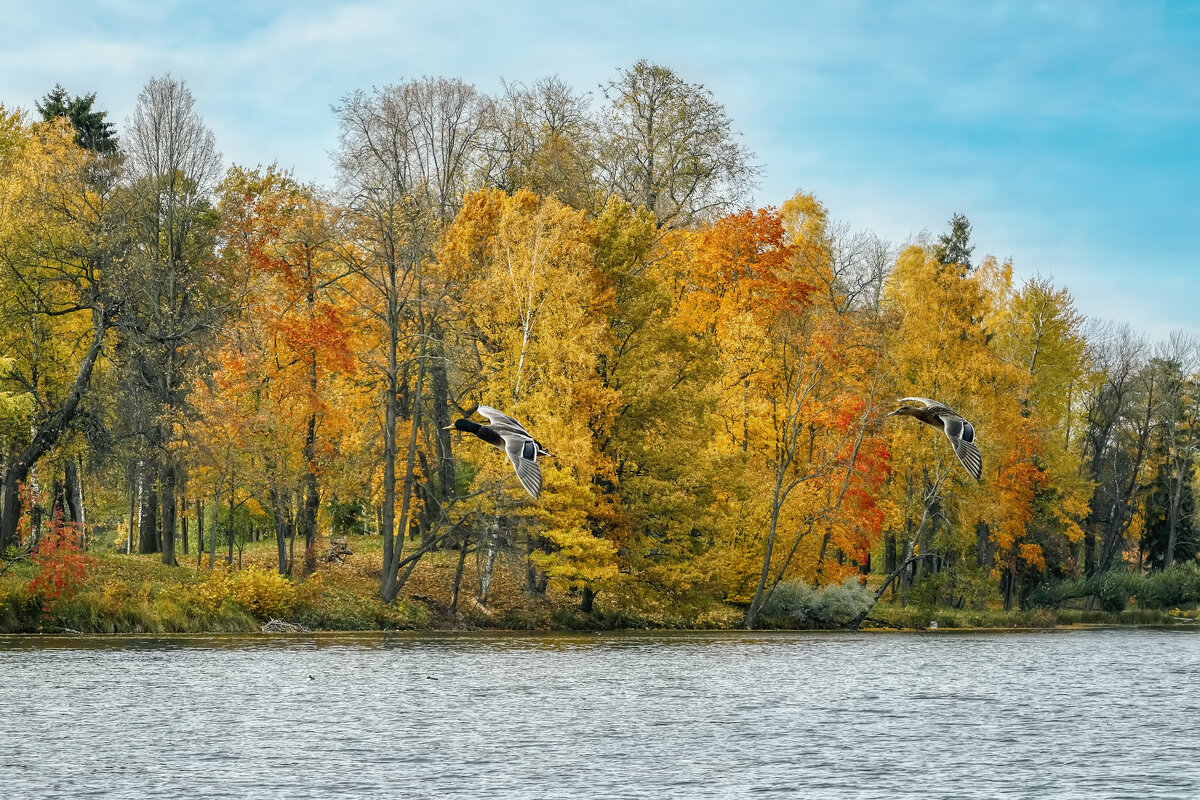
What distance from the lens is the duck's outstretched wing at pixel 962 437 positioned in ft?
96.7

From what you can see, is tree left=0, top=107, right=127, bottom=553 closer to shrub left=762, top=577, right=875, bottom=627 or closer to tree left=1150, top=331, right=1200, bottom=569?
shrub left=762, top=577, right=875, bottom=627

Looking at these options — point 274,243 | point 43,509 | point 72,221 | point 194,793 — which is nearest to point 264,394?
point 274,243

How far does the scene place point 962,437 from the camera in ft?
97.5

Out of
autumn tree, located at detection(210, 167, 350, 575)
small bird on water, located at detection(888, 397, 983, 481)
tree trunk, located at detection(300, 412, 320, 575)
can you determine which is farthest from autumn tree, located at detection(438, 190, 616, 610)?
small bird on water, located at detection(888, 397, 983, 481)

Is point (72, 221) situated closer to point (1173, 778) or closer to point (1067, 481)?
point (1173, 778)

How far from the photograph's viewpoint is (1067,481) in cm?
6259

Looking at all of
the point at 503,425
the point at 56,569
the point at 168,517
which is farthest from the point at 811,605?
the point at 56,569

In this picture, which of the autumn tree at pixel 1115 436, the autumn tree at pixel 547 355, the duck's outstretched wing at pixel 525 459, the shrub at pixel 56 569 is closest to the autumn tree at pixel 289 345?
the autumn tree at pixel 547 355

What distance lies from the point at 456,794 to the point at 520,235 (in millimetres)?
33085

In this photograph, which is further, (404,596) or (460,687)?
(404,596)

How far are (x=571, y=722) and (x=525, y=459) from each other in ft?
23.5

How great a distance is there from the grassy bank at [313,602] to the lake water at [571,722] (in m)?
1.72

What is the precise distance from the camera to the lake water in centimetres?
1534

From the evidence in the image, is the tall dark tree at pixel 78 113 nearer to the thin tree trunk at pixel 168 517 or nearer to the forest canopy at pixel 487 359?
the forest canopy at pixel 487 359
